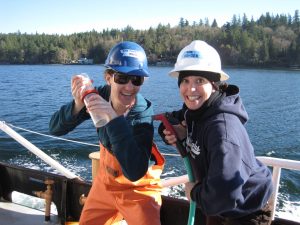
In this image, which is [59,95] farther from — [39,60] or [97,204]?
[39,60]

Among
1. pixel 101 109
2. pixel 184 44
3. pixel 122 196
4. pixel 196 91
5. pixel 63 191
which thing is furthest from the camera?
pixel 184 44

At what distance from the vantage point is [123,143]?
6.40 feet

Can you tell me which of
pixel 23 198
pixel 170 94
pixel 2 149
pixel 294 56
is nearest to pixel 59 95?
pixel 170 94

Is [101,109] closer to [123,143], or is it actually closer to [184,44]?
[123,143]

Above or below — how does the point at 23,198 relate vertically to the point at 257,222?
below

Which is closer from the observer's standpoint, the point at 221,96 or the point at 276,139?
the point at 221,96

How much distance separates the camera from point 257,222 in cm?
204

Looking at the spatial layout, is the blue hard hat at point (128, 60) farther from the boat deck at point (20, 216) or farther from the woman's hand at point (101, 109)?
the boat deck at point (20, 216)

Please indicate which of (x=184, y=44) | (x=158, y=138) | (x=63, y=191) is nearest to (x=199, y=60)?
(x=63, y=191)

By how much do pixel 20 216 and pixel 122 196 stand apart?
5.36 feet

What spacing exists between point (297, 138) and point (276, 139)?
A: 4.04 feet

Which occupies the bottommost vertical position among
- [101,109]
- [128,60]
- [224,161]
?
[224,161]

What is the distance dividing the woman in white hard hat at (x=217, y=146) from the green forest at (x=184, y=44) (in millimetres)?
91720

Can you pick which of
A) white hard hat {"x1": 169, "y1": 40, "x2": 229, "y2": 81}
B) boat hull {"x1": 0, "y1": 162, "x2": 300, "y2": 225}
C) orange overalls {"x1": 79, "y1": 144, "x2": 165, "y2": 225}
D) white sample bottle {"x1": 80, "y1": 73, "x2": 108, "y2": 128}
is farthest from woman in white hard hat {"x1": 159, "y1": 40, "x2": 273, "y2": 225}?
boat hull {"x1": 0, "y1": 162, "x2": 300, "y2": 225}
